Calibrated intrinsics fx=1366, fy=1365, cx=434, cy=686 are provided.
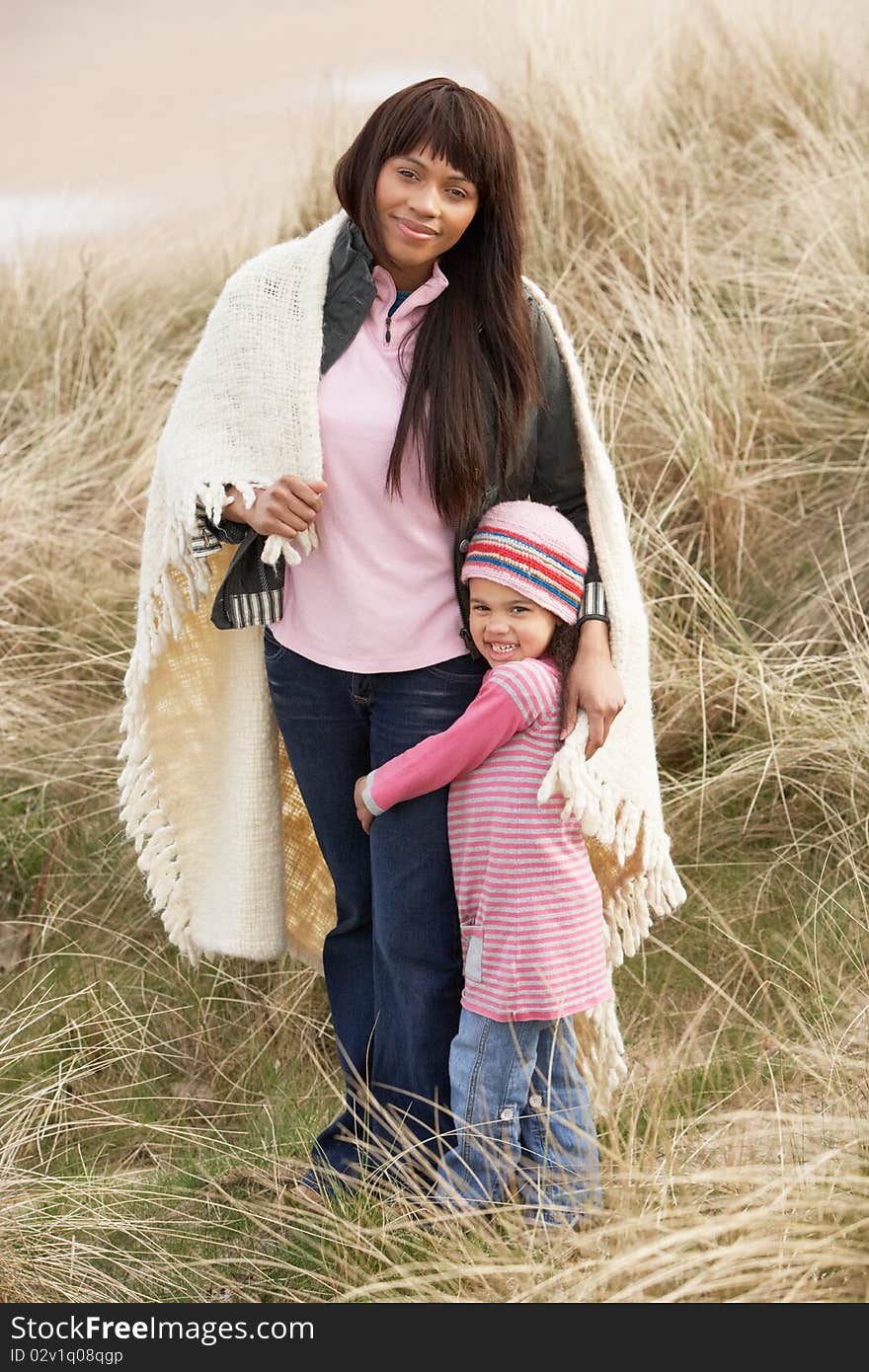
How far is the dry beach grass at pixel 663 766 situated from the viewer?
244 cm

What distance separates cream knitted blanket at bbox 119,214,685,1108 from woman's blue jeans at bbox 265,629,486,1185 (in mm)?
202

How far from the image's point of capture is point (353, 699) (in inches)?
98.2

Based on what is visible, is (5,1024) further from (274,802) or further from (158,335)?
(158,335)

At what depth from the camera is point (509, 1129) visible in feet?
8.21

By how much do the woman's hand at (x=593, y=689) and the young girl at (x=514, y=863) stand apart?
0.03 metres

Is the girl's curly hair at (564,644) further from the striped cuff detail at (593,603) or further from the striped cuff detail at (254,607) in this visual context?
the striped cuff detail at (254,607)

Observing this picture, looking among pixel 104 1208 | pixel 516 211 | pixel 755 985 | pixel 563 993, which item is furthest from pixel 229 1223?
pixel 516 211

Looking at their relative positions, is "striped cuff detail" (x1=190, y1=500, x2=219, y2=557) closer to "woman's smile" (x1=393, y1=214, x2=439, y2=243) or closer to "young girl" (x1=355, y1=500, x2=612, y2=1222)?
"young girl" (x1=355, y1=500, x2=612, y2=1222)

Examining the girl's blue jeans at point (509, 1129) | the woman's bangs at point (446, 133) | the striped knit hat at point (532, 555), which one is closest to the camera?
the woman's bangs at point (446, 133)

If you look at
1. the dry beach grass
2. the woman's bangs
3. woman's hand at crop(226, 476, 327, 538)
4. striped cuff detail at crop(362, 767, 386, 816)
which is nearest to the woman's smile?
the woman's bangs

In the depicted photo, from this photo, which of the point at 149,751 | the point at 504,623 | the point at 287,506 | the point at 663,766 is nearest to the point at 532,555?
the point at 504,623

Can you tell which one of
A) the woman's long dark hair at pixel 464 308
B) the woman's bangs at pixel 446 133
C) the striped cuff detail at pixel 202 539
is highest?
the woman's bangs at pixel 446 133

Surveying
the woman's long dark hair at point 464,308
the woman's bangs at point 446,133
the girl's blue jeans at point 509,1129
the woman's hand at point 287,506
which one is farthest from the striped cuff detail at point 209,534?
the girl's blue jeans at point 509,1129

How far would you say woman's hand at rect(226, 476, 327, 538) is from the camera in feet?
7.56
